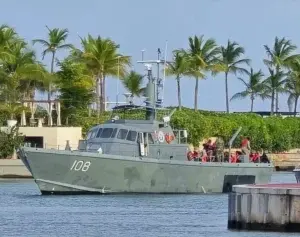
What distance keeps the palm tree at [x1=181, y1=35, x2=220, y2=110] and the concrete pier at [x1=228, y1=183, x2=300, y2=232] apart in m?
77.8

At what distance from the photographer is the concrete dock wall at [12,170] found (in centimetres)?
8781

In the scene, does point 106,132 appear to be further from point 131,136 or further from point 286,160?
point 286,160

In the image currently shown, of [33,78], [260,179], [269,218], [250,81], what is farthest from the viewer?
[250,81]

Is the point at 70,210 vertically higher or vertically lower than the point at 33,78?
lower

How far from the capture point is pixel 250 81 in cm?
13800

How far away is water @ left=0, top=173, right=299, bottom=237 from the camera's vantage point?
146 ft

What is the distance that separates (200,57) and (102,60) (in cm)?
1525

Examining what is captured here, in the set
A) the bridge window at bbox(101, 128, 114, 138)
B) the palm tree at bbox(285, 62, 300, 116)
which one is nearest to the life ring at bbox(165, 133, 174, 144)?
the bridge window at bbox(101, 128, 114, 138)

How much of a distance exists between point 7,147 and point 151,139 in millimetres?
30897

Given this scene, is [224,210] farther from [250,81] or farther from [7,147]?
[250,81]

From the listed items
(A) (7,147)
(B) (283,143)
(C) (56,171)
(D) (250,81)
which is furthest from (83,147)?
(D) (250,81)

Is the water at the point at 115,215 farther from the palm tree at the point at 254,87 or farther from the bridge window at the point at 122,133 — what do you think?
the palm tree at the point at 254,87

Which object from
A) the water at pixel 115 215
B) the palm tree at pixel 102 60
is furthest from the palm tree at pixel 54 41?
the water at pixel 115 215

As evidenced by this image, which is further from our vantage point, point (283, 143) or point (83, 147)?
point (283, 143)
